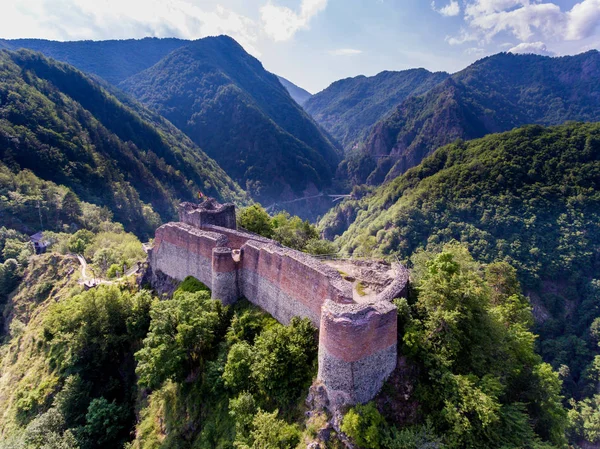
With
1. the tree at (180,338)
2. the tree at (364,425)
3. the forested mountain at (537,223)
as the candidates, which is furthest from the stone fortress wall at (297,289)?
the forested mountain at (537,223)

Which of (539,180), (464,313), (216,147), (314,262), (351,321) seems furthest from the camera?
(216,147)

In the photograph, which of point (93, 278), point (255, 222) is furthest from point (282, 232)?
point (93, 278)

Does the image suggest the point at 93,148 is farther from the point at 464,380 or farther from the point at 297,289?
the point at 464,380

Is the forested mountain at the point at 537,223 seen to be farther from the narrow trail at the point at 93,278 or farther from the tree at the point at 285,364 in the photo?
the tree at the point at 285,364

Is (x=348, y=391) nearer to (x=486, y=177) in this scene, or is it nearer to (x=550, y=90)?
(x=486, y=177)

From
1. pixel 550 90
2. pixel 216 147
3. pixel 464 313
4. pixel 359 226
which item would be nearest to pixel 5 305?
pixel 464 313
